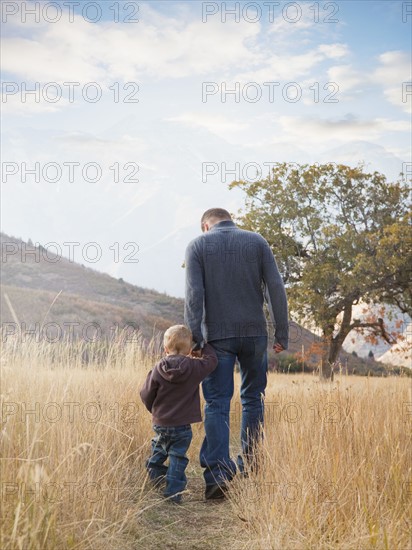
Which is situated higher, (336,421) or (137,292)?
(137,292)

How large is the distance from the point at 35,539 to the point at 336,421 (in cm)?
240

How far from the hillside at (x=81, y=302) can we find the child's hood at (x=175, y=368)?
766 inches

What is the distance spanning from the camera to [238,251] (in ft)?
17.2

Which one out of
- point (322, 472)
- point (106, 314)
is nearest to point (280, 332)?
point (322, 472)

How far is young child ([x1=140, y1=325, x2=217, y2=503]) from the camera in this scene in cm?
496

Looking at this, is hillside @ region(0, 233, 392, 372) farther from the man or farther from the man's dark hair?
the man

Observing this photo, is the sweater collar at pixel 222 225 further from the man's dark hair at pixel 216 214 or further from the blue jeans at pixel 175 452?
the blue jeans at pixel 175 452

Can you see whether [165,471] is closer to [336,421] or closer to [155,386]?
[155,386]

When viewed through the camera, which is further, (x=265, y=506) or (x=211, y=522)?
(x=211, y=522)

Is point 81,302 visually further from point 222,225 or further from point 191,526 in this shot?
point 191,526

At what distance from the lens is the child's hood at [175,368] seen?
4926 mm

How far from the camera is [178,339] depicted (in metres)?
4.98

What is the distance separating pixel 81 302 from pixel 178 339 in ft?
93.2

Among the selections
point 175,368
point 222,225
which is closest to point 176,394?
point 175,368
